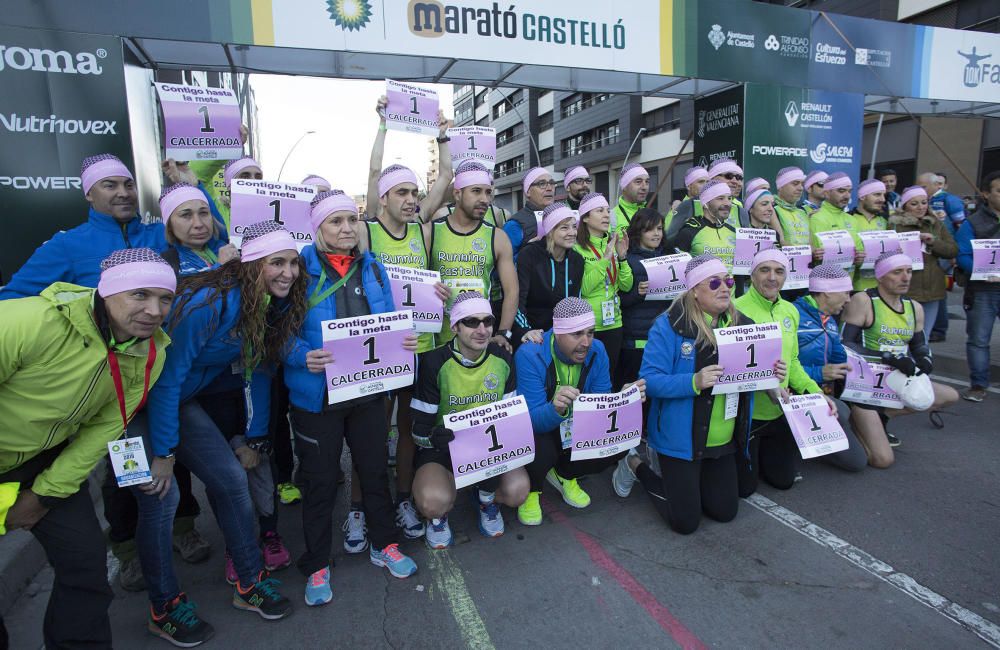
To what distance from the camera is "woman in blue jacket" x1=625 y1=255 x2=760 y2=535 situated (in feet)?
12.4

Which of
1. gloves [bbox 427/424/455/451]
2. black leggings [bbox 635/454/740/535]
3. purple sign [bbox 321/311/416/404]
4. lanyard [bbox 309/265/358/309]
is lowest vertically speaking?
black leggings [bbox 635/454/740/535]

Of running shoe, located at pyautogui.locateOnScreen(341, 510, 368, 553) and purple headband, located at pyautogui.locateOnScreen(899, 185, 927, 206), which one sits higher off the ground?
purple headband, located at pyautogui.locateOnScreen(899, 185, 927, 206)

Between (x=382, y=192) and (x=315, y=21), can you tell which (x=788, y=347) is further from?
(x=315, y=21)

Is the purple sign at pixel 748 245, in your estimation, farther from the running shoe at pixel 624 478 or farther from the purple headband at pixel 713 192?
the running shoe at pixel 624 478

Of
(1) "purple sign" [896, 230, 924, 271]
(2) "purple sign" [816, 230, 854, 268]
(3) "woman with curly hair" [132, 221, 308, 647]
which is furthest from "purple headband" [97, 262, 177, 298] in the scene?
(1) "purple sign" [896, 230, 924, 271]

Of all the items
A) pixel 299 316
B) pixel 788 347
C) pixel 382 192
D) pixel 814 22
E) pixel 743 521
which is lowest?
pixel 743 521

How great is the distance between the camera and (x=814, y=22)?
9.17 m

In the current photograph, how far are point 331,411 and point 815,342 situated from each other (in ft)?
12.6

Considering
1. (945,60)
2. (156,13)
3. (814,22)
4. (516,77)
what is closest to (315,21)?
(156,13)

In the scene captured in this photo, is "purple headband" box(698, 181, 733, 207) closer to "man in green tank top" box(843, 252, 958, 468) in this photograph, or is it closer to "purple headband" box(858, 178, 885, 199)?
"man in green tank top" box(843, 252, 958, 468)

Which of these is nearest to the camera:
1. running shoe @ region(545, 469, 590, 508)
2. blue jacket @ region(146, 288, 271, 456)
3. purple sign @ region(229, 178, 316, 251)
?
blue jacket @ region(146, 288, 271, 456)

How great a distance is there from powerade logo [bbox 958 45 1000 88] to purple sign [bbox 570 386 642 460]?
11.4m

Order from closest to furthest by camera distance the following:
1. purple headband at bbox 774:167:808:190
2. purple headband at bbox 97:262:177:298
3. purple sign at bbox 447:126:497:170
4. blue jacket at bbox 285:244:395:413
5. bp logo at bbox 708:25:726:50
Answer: purple headband at bbox 97:262:177:298
blue jacket at bbox 285:244:395:413
purple sign at bbox 447:126:497:170
purple headband at bbox 774:167:808:190
bp logo at bbox 708:25:726:50

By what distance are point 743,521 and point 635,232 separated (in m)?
2.75
